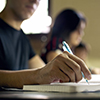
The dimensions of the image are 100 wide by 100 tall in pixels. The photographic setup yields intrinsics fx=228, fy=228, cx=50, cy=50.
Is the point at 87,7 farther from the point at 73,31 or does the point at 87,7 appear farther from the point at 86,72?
the point at 86,72

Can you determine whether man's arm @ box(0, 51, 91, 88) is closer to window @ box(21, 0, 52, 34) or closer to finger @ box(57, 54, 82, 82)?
finger @ box(57, 54, 82, 82)

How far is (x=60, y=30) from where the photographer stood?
191cm

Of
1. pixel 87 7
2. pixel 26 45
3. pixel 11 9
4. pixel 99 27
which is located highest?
pixel 87 7

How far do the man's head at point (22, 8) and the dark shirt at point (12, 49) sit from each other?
0.08 m

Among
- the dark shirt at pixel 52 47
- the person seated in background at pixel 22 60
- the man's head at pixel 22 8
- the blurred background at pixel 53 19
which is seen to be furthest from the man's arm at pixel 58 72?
the blurred background at pixel 53 19

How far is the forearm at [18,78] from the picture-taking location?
649 mm

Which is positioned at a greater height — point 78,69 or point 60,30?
point 60,30

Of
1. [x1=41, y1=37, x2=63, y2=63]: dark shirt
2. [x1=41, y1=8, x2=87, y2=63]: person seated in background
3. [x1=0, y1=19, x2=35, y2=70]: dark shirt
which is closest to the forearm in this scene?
[x1=0, y1=19, x2=35, y2=70]: dark shirt

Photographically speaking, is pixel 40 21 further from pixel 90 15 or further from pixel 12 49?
pixel 12 49

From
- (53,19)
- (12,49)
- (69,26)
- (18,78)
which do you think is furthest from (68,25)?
(18,78)

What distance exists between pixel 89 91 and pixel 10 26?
0.65m

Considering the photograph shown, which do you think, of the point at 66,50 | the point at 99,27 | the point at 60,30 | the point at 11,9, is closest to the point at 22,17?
the point at 11,9

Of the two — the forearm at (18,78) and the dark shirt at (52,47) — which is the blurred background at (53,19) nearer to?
the dark shirt at (52,47)

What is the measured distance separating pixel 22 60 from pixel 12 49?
104 mm
